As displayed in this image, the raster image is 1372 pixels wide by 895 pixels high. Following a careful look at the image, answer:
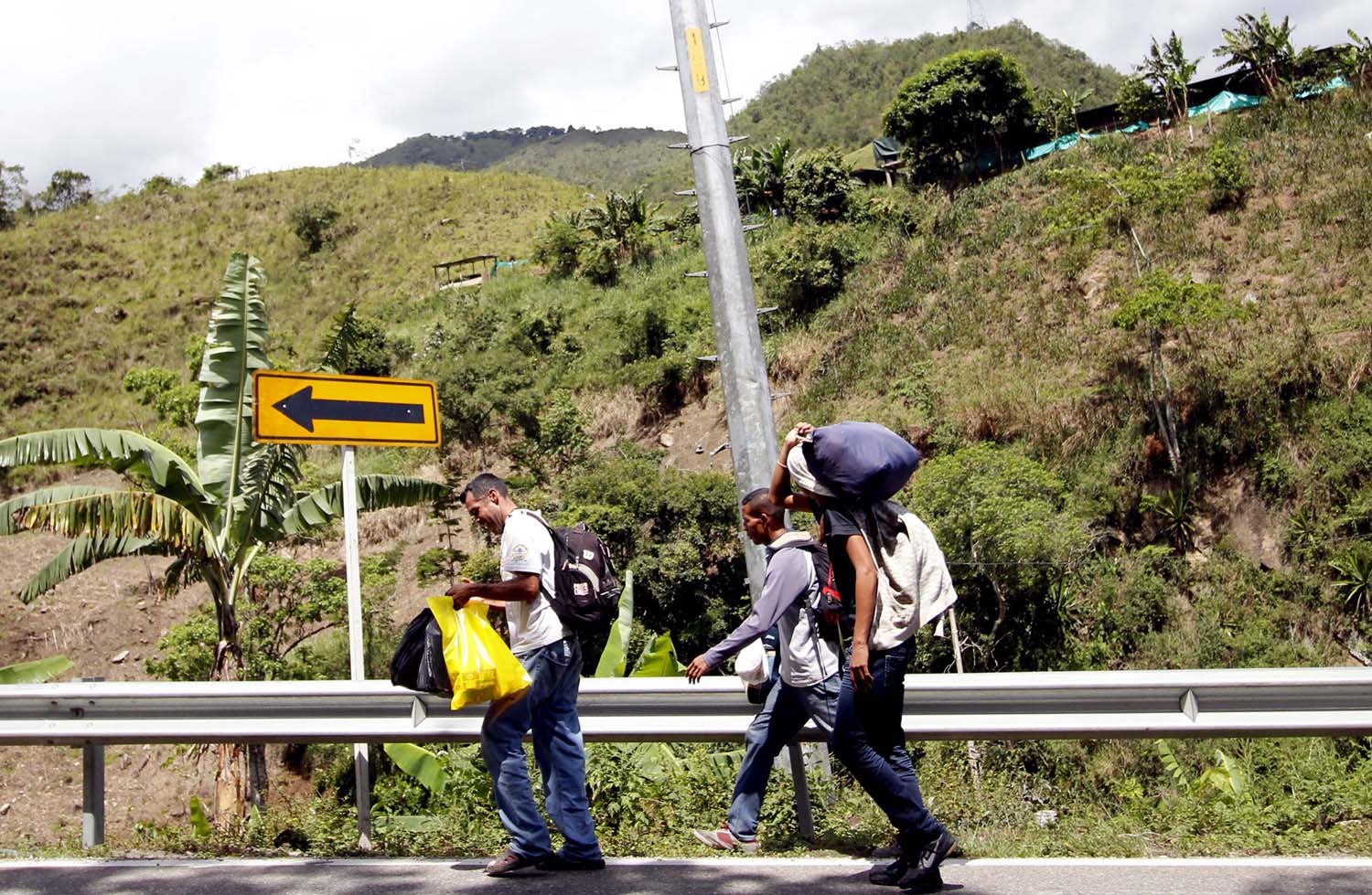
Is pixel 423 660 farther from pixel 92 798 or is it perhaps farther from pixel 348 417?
pixel 92 798

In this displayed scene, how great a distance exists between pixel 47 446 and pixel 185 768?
400 inches

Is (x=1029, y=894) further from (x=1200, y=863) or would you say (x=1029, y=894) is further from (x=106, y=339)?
(x=106, y=339)

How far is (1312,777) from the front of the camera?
259 inches

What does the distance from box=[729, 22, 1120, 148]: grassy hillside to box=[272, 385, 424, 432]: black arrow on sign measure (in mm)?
80101

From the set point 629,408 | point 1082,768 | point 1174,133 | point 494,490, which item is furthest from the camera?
point 1174,133

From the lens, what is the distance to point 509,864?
5.06 metres

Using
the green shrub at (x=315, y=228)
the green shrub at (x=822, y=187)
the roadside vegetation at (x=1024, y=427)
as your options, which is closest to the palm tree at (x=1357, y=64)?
the roadside vegetation at (x=1024, y=427)

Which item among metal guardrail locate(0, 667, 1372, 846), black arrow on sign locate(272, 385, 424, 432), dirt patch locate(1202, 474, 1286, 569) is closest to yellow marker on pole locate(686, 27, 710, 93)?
black arrow on sign locate(272, 385, 424, 432)

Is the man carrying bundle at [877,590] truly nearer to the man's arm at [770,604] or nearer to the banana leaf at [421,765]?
the man's arm at [770,604]

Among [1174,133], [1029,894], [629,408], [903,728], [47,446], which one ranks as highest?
[1174,133]

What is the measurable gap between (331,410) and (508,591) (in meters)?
1.93

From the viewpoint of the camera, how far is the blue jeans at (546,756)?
5.11 meters

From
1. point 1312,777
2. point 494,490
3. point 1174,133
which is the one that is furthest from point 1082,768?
point 1174,133

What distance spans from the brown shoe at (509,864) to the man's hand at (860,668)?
158 cm
